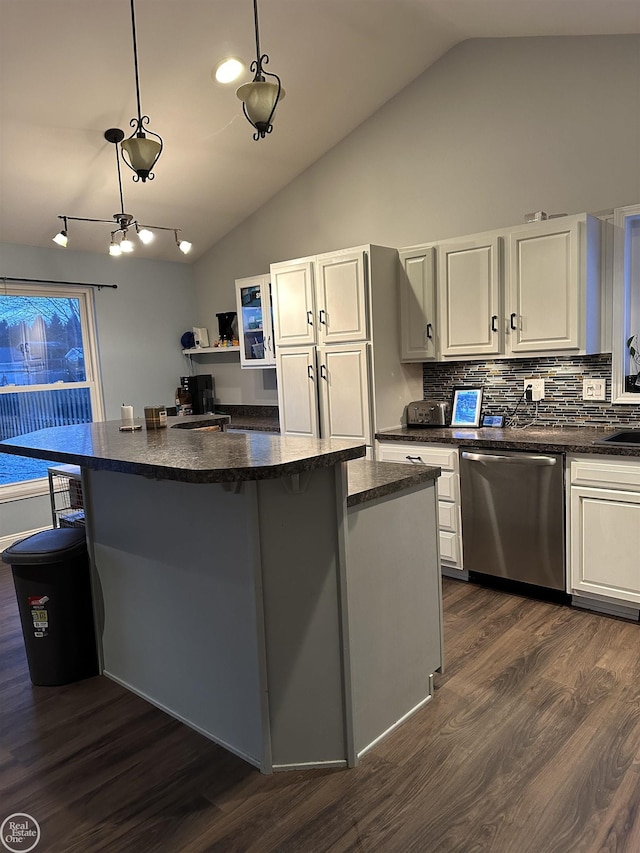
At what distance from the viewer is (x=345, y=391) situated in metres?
3.97

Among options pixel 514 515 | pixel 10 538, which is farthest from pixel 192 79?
pixel 10 538

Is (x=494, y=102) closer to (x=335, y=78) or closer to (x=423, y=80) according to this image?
(x=423, y=80)

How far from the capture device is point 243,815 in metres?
1.80

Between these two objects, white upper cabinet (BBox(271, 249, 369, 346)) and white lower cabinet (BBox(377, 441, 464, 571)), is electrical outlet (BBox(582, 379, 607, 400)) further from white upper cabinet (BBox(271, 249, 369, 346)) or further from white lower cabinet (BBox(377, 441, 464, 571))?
white upper cabinet (BBox(271, 249, 369, 346))

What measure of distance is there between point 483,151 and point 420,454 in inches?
76.2

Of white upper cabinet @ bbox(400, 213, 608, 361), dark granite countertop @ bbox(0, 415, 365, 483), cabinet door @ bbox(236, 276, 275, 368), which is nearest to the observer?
dark granite countertop @ bbox(0, 415, 365, 483)

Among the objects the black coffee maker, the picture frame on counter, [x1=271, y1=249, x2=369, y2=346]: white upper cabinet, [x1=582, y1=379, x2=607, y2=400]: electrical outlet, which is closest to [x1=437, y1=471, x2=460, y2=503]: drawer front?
the picture frame on counter

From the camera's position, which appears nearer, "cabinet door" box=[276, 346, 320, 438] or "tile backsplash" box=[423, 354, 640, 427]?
"tile backsplash" box=[423, 354, 640, 427]

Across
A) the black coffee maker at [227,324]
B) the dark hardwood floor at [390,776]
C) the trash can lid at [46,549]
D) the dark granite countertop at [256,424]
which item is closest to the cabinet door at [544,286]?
the dark hardwood floor at [390,776]

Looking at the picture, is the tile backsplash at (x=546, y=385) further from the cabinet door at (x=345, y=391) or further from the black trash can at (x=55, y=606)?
the black trash can at (x=55, y=606)

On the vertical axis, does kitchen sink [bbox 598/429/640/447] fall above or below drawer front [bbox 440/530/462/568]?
above

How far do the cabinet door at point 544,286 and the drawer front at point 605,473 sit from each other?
2.19 feet

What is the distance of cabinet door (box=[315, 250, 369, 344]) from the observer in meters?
3.79

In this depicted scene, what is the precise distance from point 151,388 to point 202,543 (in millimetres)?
3630
